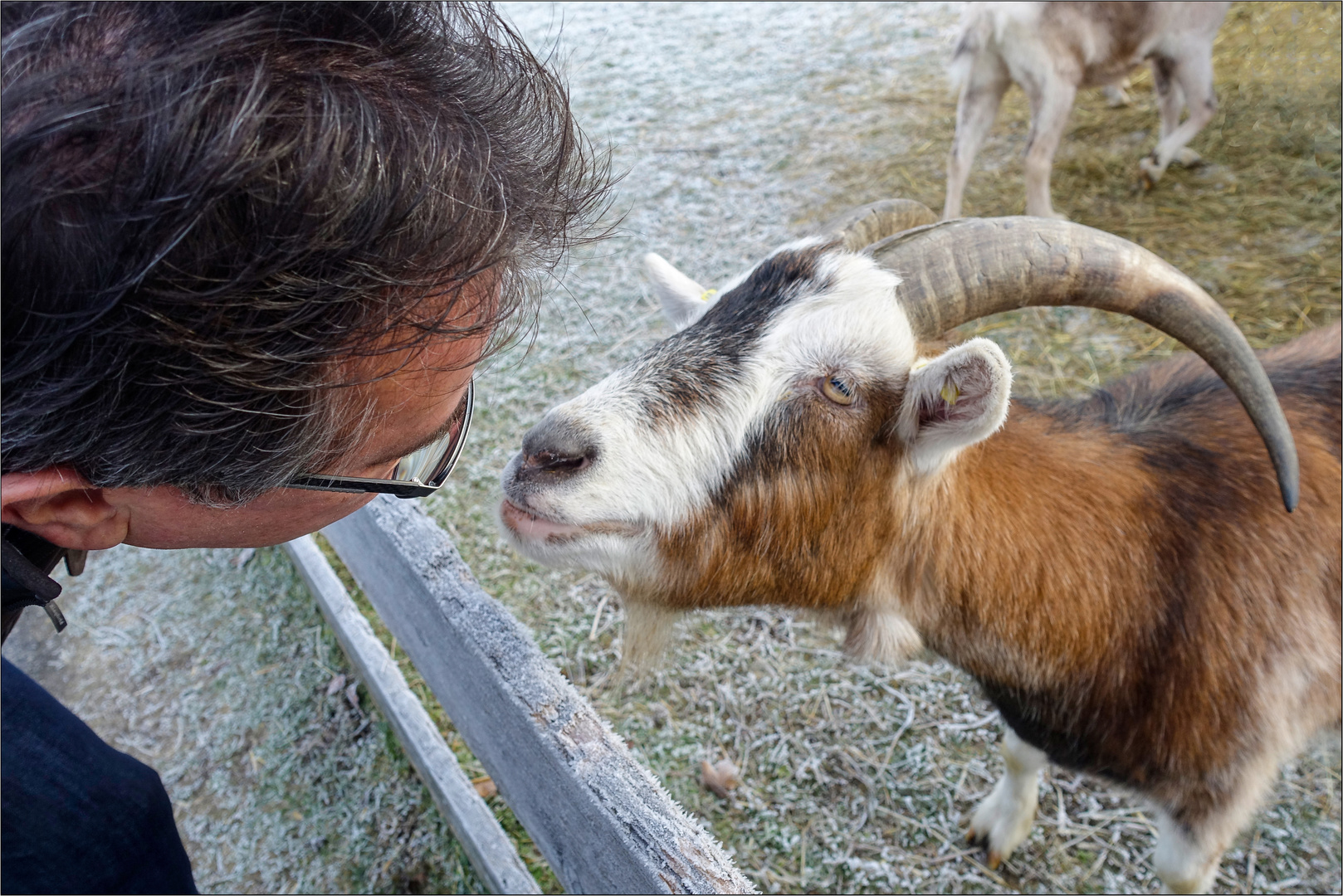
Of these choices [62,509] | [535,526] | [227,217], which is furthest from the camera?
[535,526]

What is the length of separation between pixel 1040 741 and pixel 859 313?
1406 millimetres

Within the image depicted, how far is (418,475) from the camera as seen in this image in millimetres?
1583

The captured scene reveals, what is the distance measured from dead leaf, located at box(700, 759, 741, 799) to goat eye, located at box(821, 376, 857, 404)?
1.69 m

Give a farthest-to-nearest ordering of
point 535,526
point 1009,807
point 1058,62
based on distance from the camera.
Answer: point 1058,62 → point 1009,807 → point 535,526

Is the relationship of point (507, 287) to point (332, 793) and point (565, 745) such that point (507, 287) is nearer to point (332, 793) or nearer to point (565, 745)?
point (565, 745)

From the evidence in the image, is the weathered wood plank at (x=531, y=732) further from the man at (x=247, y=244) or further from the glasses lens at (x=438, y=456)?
the man at (x=247, y=244)

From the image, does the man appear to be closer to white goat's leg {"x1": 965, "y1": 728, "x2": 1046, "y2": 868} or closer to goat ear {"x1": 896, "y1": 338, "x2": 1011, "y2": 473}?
goat ear {"x1": 896, "y1": 338, "x2": 1011, "y2": 473}

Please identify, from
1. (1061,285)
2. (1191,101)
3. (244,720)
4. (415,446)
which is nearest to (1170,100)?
(1191,101)

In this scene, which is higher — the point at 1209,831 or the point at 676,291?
the point at 676,291

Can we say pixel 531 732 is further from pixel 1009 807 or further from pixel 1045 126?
pixel 1045 126

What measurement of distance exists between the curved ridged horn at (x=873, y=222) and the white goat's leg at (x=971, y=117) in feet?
10.1

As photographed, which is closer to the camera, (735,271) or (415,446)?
(415,446)

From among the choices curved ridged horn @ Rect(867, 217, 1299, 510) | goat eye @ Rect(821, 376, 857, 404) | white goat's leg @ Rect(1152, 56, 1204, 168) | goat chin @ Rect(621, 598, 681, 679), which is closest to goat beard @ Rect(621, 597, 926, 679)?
goat chin @ Rect(621, 598, 681, 679)

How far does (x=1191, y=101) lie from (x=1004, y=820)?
4870 millimetres
